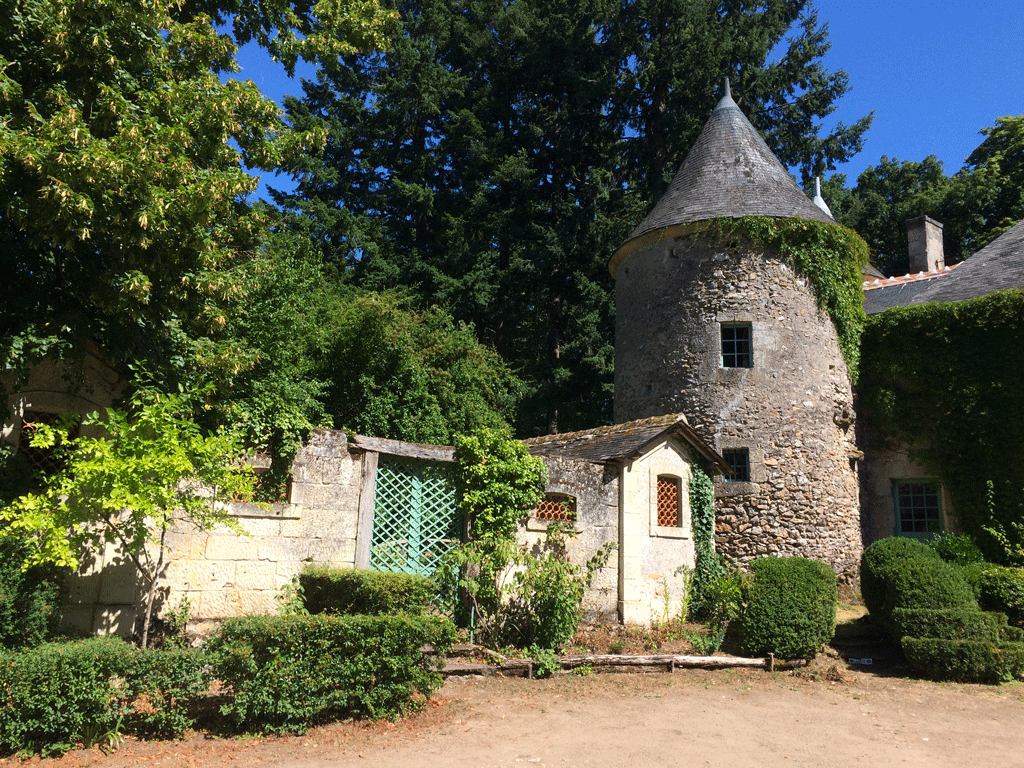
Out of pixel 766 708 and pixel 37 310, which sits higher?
pixel 37 310

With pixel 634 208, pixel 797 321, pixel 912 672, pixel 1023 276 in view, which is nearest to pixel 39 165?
pixel 912 672

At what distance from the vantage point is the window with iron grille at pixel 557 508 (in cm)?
953

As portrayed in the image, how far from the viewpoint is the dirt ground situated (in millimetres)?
5348

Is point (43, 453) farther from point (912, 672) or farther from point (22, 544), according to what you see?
point (912, 672)

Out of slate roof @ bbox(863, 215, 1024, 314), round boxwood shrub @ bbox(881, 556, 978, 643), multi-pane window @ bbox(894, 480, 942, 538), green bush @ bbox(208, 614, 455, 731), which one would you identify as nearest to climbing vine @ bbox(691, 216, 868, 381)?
slate roof @ bbox(863, 215, 1024, 314)

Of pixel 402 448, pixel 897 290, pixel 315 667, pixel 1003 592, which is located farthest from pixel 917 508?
pixel 315 667

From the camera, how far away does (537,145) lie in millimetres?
24047

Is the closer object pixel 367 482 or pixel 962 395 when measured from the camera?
pixel 367 482

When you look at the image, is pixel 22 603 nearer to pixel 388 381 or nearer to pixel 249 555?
pixel 249 555

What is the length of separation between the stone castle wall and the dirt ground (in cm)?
479

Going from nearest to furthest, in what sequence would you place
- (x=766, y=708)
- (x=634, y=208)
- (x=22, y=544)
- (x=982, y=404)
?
(x=22, y=544) → (x=766, y=708) → (x=982, y=404) → (x=634, y=208)

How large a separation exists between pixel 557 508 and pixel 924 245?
677 inches

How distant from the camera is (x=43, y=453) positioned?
715cm

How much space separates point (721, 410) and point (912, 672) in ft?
19.0
